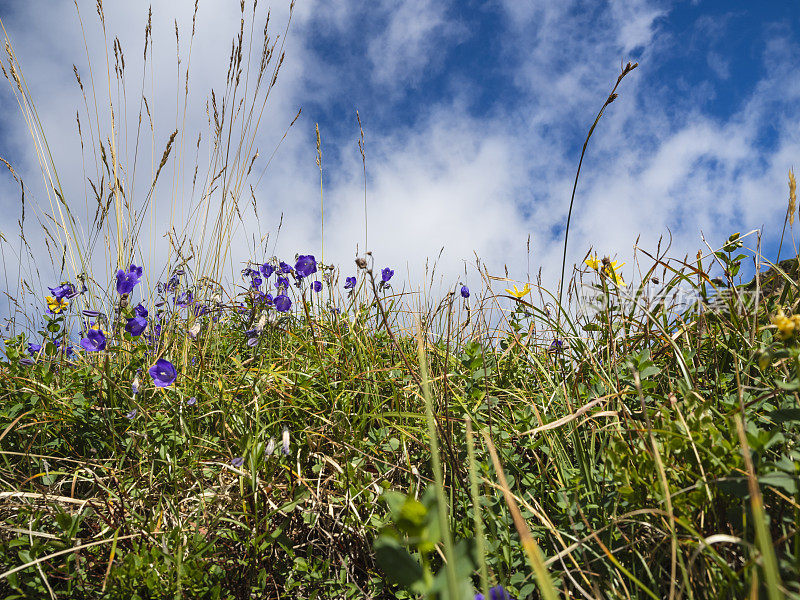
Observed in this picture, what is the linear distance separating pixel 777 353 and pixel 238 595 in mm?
1566

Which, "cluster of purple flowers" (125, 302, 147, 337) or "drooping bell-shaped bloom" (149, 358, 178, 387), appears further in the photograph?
"cluster of purple flowers" (125, 302, 147, 337)

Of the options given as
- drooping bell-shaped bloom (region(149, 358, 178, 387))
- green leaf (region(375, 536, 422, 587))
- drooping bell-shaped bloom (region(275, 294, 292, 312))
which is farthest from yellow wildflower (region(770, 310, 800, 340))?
drooping bell-shaped bloom (region(275, 294, 292, 312))

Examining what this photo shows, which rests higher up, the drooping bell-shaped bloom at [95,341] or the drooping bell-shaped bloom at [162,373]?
the drooping bell-shaped bloom at [95,341]

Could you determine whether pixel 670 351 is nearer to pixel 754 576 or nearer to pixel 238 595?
pixel 754 576

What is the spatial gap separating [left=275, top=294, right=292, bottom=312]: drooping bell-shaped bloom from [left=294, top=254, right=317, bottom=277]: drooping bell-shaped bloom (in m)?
0.42

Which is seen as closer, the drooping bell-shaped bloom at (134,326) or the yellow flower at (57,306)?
the drooping bell-shaped bloom at (134,326)

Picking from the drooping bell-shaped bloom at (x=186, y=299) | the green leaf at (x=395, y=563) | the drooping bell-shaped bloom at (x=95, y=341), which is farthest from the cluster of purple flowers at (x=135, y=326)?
the green leaf at (x=395, y=563)

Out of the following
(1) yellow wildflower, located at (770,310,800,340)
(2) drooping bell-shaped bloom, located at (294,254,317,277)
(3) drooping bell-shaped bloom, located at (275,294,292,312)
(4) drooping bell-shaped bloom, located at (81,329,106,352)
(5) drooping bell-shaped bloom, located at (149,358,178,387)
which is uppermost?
(2) drooping bell-shaped bloom, located at (294,254,317,277)

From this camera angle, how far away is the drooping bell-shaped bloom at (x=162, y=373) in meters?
1.89

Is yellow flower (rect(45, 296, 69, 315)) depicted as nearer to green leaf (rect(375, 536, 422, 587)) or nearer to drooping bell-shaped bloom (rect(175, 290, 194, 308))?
drooping bell-shaped bloom (rect(175, 290, 194, 308))

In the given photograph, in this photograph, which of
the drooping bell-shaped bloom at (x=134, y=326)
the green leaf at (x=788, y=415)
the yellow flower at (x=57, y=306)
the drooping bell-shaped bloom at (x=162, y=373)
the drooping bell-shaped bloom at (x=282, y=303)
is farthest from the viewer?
the yellow flower at (x=57, y=306)

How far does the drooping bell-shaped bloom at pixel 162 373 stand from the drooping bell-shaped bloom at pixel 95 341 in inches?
16.9

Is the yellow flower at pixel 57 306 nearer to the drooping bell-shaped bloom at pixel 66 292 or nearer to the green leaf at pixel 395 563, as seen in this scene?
the drooping bell-shaped bloom at pixel 66 292

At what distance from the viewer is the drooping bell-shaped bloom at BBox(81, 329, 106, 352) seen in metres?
2.14
